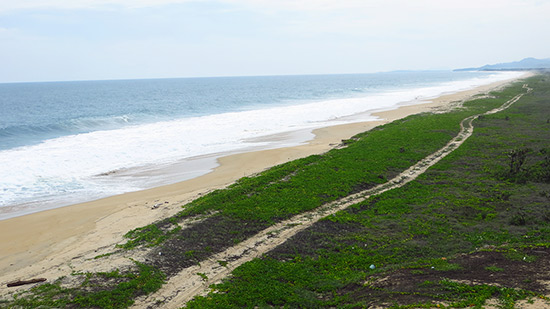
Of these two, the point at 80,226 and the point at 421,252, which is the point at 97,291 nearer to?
the point at 80,226

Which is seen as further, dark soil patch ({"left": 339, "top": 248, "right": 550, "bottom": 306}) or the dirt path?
the dirt path

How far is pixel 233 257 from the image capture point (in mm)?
11156

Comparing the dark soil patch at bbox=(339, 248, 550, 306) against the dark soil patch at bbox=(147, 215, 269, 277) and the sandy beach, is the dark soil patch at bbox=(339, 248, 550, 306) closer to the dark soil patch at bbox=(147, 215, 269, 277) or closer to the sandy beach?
the dark soil patch at bbox=(147, 215, 269, 277)

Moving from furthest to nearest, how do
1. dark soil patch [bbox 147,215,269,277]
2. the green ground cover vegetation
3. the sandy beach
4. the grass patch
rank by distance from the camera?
1. the sandy beach
2. dark soil patch [bbox 147,215,269,277]
3. the grass patch
4. the green ground cover vegetation

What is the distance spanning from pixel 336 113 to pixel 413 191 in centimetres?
3951

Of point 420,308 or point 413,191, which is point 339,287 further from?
point 413,191

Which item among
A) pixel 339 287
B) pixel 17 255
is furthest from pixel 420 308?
pixel 17 255

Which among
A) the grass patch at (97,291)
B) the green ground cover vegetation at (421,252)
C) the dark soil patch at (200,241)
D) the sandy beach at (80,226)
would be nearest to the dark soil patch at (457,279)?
the green ground cover vegetation at (421,252)

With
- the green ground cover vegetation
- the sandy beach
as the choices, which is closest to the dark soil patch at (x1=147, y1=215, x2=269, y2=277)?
the green ground cover vegetation

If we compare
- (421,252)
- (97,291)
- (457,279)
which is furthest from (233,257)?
(457,279)

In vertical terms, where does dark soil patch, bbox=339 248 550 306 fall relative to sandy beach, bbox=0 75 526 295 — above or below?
below

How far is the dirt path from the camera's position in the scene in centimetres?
924

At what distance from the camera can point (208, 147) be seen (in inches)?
1246

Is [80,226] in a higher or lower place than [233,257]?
higher
